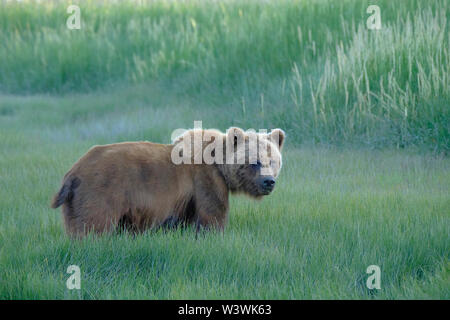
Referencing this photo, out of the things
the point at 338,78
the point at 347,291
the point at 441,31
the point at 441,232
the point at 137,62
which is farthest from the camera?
the point at 137,62

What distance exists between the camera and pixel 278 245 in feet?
15.4

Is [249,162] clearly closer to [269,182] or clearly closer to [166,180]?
[269,182]

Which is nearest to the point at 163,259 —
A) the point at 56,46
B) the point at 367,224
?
the point at 367,224

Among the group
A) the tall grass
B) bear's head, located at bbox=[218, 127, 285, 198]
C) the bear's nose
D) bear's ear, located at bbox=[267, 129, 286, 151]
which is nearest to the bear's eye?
bear's head, located at bbox=[218, 127, 285, 198]

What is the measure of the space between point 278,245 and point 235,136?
3.31ft

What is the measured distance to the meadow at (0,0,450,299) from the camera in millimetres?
4113

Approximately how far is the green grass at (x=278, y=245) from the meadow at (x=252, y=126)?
2 centimetres

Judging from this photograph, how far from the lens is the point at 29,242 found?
14.7 feet

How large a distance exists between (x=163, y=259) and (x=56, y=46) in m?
11.6

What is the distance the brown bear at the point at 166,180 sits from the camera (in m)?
4.34

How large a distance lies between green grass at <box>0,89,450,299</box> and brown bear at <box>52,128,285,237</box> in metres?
0.17

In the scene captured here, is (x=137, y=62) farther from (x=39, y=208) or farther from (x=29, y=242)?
(x=29, y=242)

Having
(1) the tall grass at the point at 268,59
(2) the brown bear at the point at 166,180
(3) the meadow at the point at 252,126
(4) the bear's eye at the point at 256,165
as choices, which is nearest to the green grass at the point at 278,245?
(3) the meadow at the point at 252,126

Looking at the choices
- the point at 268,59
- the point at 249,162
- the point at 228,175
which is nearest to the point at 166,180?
the point at 228,175
